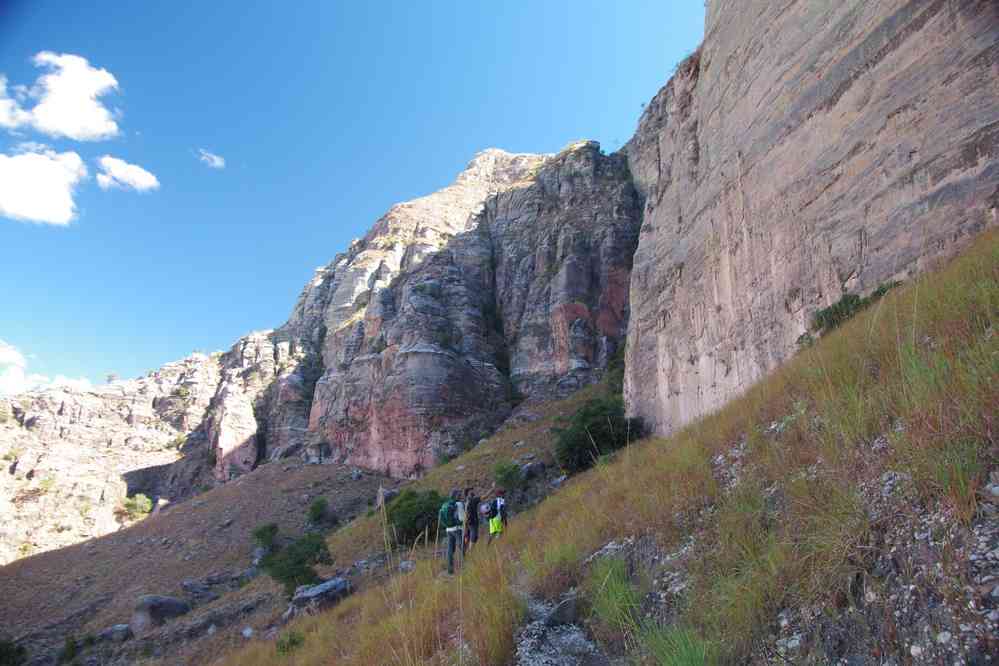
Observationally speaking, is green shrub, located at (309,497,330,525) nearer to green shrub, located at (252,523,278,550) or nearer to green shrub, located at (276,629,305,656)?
green shrub, located at (252,523,278,550)

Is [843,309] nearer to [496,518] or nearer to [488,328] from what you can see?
[496,518]

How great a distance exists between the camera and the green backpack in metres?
8.30

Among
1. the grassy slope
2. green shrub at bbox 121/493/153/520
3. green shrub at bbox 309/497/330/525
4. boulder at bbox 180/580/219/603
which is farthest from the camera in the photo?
green shrub at bbox 121/493/153/520

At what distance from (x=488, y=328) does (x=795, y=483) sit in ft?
139

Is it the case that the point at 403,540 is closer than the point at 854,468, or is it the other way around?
the point at 854,468

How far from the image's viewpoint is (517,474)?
67.3 feet

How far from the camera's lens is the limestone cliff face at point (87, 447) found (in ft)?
124

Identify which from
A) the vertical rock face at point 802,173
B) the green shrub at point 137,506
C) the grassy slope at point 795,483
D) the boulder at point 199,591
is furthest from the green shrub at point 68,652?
the green shrub at point 137,506

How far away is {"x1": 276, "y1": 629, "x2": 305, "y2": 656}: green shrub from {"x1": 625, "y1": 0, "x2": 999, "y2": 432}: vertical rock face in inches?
424

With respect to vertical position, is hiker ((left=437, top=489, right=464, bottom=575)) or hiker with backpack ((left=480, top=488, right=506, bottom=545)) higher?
hiker ((left=437, top=489, right=464, bottom=575))

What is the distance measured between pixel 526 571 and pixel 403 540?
1623 centimetres

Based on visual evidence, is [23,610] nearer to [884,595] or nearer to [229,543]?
[229,543]

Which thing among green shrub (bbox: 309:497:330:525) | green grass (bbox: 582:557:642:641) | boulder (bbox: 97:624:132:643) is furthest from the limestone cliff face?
green grass (bbox: 582:557:642:641)

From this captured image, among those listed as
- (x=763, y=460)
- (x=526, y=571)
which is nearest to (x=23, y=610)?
(x=526, y=571)
